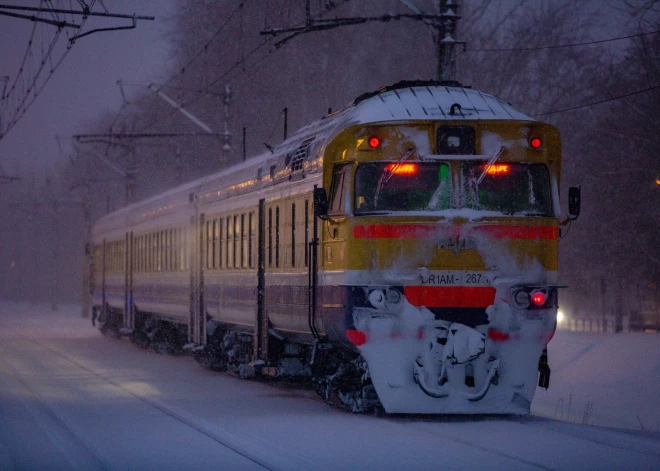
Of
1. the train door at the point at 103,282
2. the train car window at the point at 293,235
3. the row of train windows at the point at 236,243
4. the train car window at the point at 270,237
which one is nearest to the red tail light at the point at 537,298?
the row of train windows at the point at 236,243

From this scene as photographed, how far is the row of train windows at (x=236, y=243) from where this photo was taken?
1484cm

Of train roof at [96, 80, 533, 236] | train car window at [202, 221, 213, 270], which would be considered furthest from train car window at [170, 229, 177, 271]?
A: train roof at [96, 80, 533, 236]

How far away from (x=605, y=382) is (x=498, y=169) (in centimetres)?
1133

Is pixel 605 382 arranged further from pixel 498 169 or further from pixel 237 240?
pixel 498 169

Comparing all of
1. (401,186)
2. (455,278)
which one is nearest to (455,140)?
(401,186)

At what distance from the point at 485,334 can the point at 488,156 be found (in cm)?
186

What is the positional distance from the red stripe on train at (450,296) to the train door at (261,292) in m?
4.48

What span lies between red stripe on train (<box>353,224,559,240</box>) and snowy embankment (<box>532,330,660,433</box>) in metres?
4.40

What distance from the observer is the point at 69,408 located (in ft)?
46.8

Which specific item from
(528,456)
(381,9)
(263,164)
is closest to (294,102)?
(381,9)

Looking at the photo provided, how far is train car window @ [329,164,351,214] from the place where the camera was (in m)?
12.9

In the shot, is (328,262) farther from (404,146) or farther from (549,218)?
(549,218)

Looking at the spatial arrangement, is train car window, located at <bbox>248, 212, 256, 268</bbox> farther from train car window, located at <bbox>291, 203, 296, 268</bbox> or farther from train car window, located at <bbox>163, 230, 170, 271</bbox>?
train car window, located at <bbox>163, 230, 170, 271</bbox>

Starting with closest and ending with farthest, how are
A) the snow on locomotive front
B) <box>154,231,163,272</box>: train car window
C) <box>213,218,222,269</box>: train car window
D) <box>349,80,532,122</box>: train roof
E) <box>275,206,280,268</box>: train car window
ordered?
the snow on locomotive front
<box>349,80,532,122</box>: train roof
<box>275,206,280,268</box>: train car window
<box>213,218,222,269</box>: train car window
<box>154,231,163,272</box>: train car window
